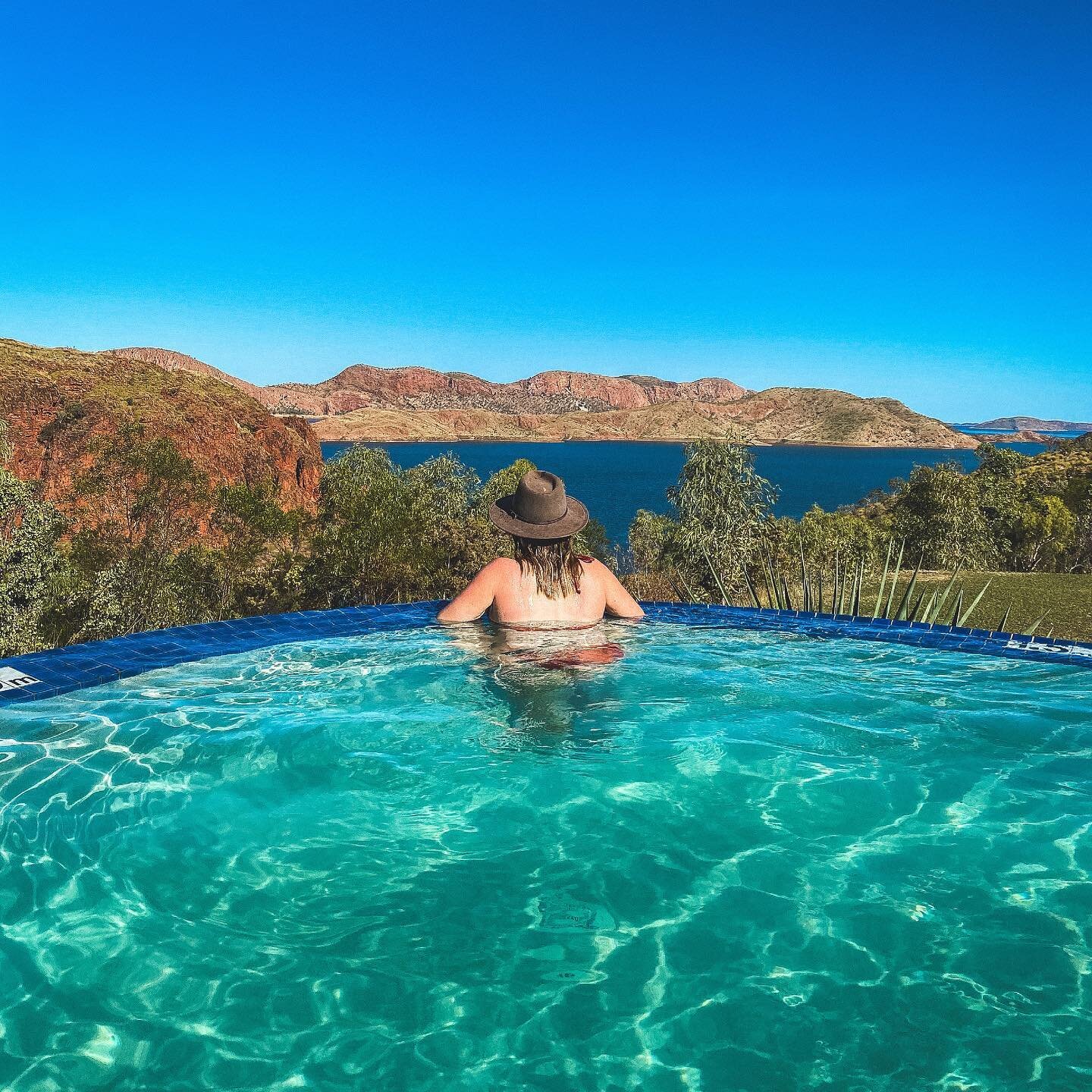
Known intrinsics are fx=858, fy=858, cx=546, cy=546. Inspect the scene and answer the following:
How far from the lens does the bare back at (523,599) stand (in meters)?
6.30

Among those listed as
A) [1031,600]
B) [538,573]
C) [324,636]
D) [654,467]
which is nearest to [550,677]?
[538,573]

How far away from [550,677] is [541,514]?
1.15 metres

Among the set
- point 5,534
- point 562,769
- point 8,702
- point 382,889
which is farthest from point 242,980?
point 5,534

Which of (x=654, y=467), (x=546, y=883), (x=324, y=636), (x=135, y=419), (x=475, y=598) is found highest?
(x=654, y=467)

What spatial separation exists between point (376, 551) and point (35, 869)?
1387 centimetres

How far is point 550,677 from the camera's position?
19.9 ft

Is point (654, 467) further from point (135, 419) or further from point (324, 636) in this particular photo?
point (324, 636)

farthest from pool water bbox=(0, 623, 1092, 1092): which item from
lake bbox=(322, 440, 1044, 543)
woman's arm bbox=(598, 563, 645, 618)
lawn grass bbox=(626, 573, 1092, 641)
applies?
lake bbox=(322, 440, 1044, 543)

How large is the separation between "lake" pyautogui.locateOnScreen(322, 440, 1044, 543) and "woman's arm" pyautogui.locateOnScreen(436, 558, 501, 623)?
60.7m

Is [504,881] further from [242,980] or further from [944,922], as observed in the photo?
[944,922]

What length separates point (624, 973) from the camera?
3127 millimetres

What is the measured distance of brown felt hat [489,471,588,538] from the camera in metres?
6.01

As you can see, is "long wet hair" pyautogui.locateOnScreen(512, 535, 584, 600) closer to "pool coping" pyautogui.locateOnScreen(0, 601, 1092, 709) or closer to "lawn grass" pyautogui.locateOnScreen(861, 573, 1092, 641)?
"pool coping" pyautogui.locateOnScreen(0, 601, 1092, 709)

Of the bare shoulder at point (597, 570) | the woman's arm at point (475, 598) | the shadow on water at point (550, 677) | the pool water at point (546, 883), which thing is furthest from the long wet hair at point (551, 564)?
the pool water at point (546, 883)
